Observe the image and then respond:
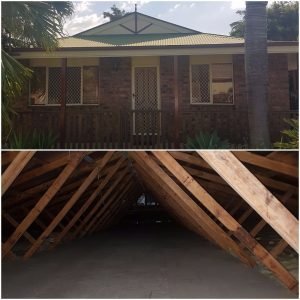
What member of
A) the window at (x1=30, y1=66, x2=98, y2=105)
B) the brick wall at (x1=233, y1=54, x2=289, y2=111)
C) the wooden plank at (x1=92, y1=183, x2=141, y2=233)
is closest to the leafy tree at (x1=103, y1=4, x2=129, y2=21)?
the window at (x1=30, y1=66, x2=98, y2=105)

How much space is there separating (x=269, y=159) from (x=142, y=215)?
22479mm

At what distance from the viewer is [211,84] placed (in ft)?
40.0

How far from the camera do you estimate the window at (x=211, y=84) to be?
12.1 m

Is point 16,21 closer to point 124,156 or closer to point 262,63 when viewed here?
point 124,156

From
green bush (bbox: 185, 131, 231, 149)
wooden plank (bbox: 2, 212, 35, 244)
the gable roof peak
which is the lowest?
wooden plank (bbox: 2, 212, 35, 244)

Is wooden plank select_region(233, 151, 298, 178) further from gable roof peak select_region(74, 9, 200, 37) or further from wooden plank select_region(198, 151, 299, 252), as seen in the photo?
gable roof peak select_region(74, 9, 200, 37)

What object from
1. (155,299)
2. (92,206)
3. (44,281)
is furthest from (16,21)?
(92,206)

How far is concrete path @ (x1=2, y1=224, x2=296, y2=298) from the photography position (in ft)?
23.5

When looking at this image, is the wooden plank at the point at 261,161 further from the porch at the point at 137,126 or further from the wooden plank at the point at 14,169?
the porch at the point at 137,126

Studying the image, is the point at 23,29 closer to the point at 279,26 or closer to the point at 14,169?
the point at 14,169

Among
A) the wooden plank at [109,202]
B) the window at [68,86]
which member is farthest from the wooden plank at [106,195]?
the window at [68,86]

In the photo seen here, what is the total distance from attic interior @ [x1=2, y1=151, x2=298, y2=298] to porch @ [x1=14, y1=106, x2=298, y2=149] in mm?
760

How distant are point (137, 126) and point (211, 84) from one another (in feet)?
10.7

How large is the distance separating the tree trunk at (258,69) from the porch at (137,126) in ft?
3.57
